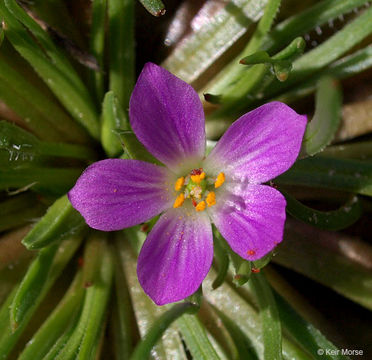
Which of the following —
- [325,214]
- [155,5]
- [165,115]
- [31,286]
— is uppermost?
[155,5]

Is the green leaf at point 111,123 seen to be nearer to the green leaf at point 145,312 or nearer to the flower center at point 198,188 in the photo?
the flower center at point 198,188

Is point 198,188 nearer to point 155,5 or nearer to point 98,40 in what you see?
point 155,5

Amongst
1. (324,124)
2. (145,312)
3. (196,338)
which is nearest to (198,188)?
(324,124)

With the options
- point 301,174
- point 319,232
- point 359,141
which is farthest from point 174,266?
point 359,141

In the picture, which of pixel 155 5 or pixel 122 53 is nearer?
pixel 155 5

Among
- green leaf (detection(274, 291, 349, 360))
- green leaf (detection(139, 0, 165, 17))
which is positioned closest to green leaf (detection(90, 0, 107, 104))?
green leaf (detection(139, 0, 165, 17))
